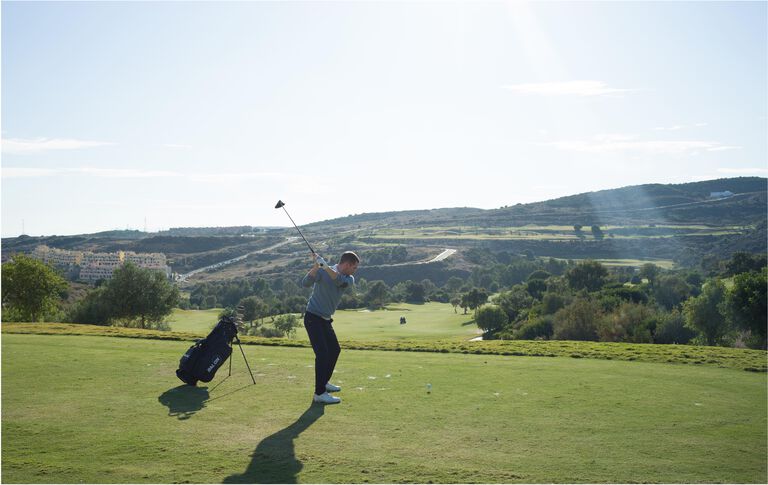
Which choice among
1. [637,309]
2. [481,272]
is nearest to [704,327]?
[637,309]

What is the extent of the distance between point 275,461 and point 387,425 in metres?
1.87

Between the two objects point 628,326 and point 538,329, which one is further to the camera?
point 538,329

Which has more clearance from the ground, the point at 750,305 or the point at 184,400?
the point at 184,400

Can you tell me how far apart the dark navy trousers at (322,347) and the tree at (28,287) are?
34081mm

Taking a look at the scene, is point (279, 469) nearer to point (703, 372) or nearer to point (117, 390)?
point (117, 390)

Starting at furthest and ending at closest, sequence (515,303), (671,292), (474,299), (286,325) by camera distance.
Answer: (474,299) → (515,303) → (671,292) → (286,325)

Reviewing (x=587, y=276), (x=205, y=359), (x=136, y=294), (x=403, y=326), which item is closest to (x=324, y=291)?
(x=205, y=359)

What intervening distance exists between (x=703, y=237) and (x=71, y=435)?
152m

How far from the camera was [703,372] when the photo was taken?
41.0ft

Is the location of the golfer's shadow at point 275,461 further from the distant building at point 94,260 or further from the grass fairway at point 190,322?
the distant building at point 94,260

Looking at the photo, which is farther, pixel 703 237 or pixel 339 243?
pixel 339 243

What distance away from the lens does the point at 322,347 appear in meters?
10.1

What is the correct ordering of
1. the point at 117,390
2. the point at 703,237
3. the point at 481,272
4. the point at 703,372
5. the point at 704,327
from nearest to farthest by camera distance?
the point at 117,390 < the point at 703,372 < the point at 704,327 < the point at 481,272 < the point at 703,237

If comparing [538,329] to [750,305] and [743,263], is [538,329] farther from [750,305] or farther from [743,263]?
[743,263]
